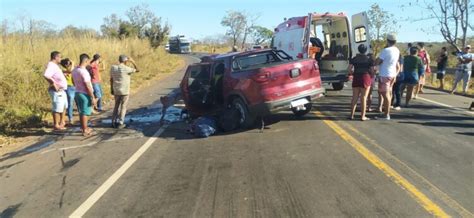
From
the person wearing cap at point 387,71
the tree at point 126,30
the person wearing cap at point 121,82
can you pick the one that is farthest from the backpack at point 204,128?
the tree at point 126,30

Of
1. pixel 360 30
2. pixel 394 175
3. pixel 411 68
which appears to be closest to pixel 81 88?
pixel 394 175

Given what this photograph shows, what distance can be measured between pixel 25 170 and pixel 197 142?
9.76 feet

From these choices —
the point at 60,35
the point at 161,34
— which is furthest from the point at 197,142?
the point at 161,34

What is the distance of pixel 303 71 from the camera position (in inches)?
360

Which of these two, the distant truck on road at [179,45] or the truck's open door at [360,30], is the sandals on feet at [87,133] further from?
the distant truck on road at [179,45]

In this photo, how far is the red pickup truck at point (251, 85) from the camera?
8.76 meters

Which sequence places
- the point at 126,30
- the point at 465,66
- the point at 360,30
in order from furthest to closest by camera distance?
the point at 126,30
the point at 465,66
the point at 360,30

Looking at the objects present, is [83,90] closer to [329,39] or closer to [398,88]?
[398,88]

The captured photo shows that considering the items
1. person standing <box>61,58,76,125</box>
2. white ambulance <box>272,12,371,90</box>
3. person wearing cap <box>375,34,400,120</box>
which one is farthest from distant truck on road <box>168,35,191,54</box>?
person wearing cap <box>375,34,400,120</box>

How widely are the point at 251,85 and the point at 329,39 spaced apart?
810 cm

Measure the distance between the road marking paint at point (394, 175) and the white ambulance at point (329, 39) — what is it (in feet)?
16.9

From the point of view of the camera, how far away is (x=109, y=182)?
244 inches

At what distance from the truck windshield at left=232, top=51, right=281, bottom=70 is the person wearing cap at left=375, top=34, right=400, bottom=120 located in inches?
92.1

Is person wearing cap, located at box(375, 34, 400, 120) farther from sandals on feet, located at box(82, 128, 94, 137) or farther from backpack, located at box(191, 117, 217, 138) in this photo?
sandals on feet, located at box(82, 128, 94, 137)
